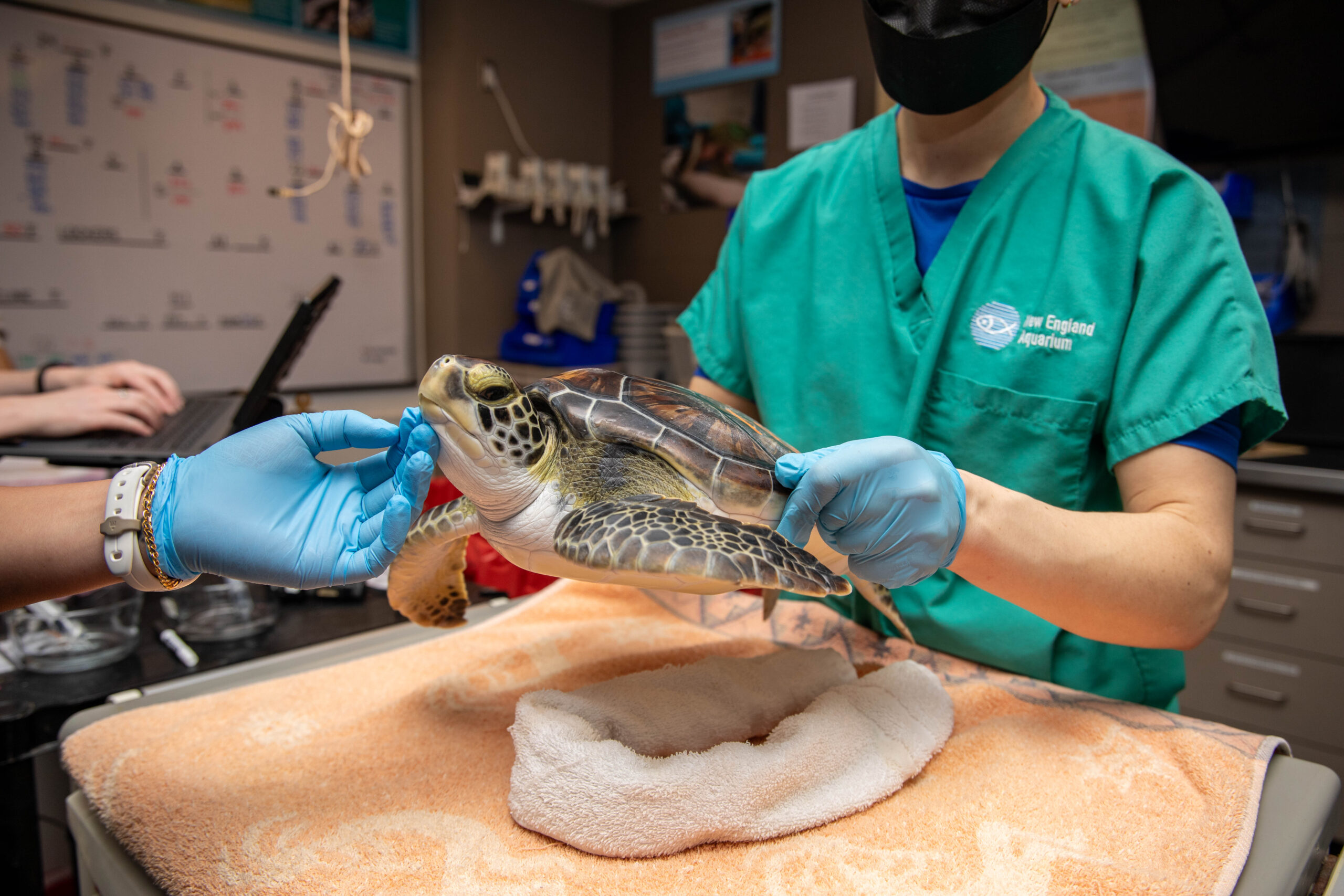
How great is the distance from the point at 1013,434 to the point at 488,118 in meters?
2.86

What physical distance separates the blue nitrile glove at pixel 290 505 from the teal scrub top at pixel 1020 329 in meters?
0.57

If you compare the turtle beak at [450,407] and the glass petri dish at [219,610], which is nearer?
the turtle beak at [450,407]

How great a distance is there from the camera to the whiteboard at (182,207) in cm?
238

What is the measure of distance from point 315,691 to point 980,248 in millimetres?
933

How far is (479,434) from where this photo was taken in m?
0.66

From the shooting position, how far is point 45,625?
1028 mm

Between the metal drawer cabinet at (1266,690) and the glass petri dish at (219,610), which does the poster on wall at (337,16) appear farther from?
the metal drawer cabinet at (1266,690)

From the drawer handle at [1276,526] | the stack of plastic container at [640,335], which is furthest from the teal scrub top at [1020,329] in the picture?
the stack of plastic container at [640,335]

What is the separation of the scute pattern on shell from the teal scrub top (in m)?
0.27

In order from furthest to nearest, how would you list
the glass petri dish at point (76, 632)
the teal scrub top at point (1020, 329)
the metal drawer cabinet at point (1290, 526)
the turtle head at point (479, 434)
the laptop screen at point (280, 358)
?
Answer: 1. the metal drawer cabinet at point (1290, 526)
2. the laptop screen at point (280, 358)
3. the glass petri dish at point (76, 632)
4. the teal scrub top at point (1020, 329)
5. the turtle head at point (479, 434)

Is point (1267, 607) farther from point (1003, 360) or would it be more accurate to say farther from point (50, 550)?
point (50, 550)

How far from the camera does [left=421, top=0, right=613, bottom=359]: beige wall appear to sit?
121 inches

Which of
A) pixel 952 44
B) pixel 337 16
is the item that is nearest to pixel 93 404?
pixel 952 44

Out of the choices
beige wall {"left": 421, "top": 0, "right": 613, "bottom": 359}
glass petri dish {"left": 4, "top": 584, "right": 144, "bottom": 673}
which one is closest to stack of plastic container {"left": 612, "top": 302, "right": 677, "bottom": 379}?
beige wall {"left": 421, "top": 0, "right": 613, "bottom": 359}
